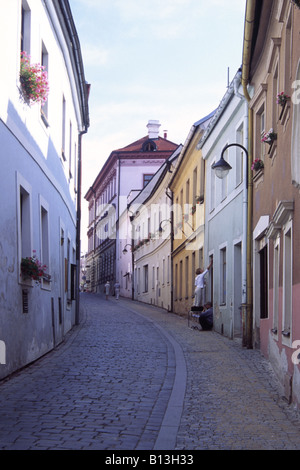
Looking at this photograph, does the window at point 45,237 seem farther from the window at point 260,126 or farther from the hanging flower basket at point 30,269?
the window at point 260,126

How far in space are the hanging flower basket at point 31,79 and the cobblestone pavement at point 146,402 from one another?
14.5 feet

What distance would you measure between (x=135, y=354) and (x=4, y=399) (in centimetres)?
546

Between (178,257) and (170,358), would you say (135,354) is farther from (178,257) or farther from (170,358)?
(178,257)

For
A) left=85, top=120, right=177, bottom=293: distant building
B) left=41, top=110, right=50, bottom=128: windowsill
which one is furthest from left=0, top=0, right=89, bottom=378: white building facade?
left=85, top=120, right=177, bottom=293: distant building

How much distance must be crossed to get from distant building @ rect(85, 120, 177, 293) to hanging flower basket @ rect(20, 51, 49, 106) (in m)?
40.6

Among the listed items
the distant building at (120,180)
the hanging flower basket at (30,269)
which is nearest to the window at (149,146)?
the distant building at (120,180)

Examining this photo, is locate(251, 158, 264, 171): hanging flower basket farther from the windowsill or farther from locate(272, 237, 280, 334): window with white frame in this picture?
the windowsill

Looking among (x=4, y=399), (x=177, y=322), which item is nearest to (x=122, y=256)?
(x=177, y=322)

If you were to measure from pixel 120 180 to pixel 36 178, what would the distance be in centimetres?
4477

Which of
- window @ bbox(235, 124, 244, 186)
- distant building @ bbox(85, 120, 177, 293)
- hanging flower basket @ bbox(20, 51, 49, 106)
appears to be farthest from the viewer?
distant building @ bbox(85, 120, 177, 293)

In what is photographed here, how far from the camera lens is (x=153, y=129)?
198 feet

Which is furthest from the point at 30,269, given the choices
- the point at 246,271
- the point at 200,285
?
the point at 200,285

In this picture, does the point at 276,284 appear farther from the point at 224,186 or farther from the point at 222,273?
the point at 224,186

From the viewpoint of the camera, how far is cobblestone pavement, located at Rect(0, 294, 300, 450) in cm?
664
